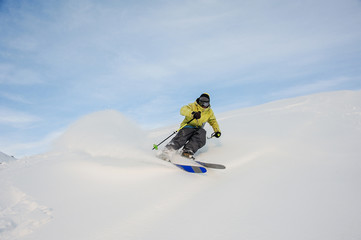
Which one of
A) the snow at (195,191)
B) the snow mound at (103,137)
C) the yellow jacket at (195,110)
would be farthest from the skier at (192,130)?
the snow mound at (103,137)

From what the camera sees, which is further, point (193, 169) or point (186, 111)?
point (186, 111)

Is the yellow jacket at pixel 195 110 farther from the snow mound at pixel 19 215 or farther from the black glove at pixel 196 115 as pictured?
the snow mound at pixel 19 215

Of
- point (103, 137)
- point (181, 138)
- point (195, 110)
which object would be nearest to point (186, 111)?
point (195, 110)

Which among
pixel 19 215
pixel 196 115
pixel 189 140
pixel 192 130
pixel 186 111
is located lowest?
pixel 19 215

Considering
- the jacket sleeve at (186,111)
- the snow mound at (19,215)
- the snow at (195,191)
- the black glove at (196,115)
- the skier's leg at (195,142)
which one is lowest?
the snow mound at (19,215)

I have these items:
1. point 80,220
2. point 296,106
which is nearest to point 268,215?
point 80,220

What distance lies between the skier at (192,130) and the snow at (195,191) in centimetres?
45

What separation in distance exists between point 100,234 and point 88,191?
3.45 feet

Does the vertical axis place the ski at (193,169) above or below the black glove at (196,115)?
below

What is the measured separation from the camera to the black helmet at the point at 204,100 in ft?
17.9

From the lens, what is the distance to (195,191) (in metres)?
3.31

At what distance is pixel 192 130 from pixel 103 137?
2.24 metres

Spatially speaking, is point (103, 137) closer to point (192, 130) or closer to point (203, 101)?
point (192, 130)

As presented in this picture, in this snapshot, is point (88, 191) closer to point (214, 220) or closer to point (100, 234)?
point (100, 234)
